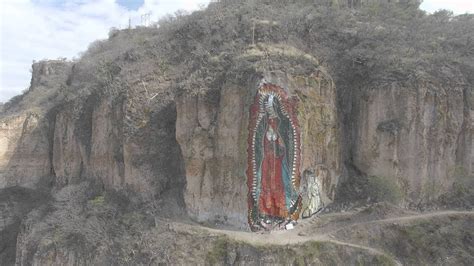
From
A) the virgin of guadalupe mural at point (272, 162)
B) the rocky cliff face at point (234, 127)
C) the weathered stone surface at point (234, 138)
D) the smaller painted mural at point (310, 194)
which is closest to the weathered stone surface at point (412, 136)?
the rocky cliff face at point (234, 127)

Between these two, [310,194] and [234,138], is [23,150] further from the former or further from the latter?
[310,194]

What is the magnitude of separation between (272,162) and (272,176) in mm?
516

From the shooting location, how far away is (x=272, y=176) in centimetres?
1989

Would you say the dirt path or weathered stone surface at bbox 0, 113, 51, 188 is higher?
weathered stone surface at bbox 0, 113, 51, 188

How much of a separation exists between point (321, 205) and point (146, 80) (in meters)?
9.93

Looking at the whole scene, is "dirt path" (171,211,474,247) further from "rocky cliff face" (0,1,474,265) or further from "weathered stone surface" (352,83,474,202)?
"weathered stone surface" (352,83,474,202)

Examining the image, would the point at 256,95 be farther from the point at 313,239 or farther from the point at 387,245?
the point at 387,245

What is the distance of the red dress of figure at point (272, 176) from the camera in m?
19.9

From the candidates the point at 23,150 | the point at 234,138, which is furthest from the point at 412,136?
the point at 23,150

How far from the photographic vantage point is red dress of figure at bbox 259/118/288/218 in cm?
1986

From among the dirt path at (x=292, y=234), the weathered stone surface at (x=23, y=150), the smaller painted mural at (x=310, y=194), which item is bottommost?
the dirt path at (x=292, y=234)

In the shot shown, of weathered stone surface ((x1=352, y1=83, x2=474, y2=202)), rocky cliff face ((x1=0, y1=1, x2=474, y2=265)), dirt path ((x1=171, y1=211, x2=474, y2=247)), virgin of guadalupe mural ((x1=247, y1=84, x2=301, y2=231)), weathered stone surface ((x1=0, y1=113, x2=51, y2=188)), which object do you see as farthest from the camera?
weathered stone surface ((x1=0, y1=113, x2=51, y2=188))

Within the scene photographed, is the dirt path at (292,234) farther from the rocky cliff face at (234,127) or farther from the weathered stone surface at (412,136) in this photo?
the weathered stone surface at (412,136)

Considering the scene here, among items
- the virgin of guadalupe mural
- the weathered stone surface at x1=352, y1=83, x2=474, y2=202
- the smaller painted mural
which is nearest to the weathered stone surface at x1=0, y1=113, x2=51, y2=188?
the virgin of guadalupe mural
